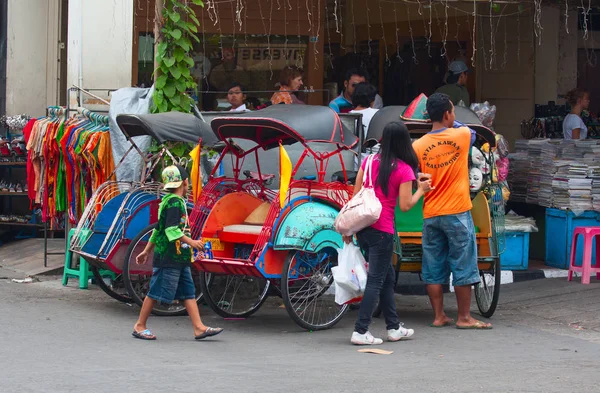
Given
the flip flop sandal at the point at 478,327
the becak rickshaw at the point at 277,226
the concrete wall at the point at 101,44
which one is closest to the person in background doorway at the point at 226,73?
the concrete wall at the point at 101,44

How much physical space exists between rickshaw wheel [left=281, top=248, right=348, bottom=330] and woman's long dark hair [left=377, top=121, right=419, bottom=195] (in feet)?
3.49

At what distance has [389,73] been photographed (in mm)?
16031

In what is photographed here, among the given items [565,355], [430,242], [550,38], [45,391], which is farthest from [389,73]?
[45,391]

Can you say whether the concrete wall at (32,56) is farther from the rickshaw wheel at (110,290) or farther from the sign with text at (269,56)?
the rickshaw wheel at (110,290)

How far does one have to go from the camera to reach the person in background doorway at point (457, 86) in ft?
43.2

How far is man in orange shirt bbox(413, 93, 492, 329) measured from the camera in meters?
8.70

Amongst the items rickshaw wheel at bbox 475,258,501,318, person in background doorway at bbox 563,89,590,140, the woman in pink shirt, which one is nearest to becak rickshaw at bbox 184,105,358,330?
the woman in pink shirt

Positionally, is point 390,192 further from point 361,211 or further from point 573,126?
point 573,126

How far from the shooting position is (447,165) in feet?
28.6

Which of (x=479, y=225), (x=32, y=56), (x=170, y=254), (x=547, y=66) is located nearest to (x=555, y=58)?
(x=547, y=66)

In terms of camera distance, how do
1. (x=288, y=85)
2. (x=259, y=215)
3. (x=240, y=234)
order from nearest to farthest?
1. (x=240, y=234)
2. (x=259, y=215)
3. (x=288, y=85)

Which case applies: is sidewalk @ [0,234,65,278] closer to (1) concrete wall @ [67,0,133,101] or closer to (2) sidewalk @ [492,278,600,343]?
(1) concrete wall @ [67,0,133,101]

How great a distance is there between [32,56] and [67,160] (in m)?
4.09

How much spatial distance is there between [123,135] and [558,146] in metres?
5.23
